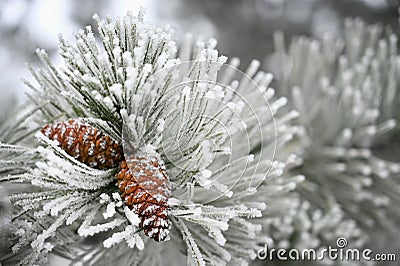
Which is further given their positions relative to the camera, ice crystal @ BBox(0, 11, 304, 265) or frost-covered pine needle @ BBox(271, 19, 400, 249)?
frost-covered pine needle @ BBox(271, 19, 400, 249)

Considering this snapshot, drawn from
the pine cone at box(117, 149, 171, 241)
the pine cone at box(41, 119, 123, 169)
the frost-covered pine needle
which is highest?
the frost-covered pine needle

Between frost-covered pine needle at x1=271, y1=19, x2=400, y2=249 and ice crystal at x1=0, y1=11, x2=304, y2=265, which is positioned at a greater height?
frost-covered pine needle at x1=271, y1=19, x2=400, y2=249

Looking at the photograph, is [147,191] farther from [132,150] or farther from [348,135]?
[348,135]

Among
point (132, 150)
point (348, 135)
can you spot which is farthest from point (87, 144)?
point (348, 135)

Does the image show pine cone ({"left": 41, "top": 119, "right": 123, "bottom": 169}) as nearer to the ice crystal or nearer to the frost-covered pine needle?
the ice crystal

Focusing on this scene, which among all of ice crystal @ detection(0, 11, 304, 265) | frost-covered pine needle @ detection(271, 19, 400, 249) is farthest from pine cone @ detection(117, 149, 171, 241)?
frost-covered pine needle @ detection(271, 19, 400, 249)

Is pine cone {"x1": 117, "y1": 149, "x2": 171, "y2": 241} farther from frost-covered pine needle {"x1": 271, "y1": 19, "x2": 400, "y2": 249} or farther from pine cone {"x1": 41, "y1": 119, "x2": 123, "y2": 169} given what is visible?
frost-covered pine needle {"x1": 271, "y1": 19, "x2": 400, "y2": 249}

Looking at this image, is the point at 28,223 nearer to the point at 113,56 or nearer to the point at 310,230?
the point at 113,56
